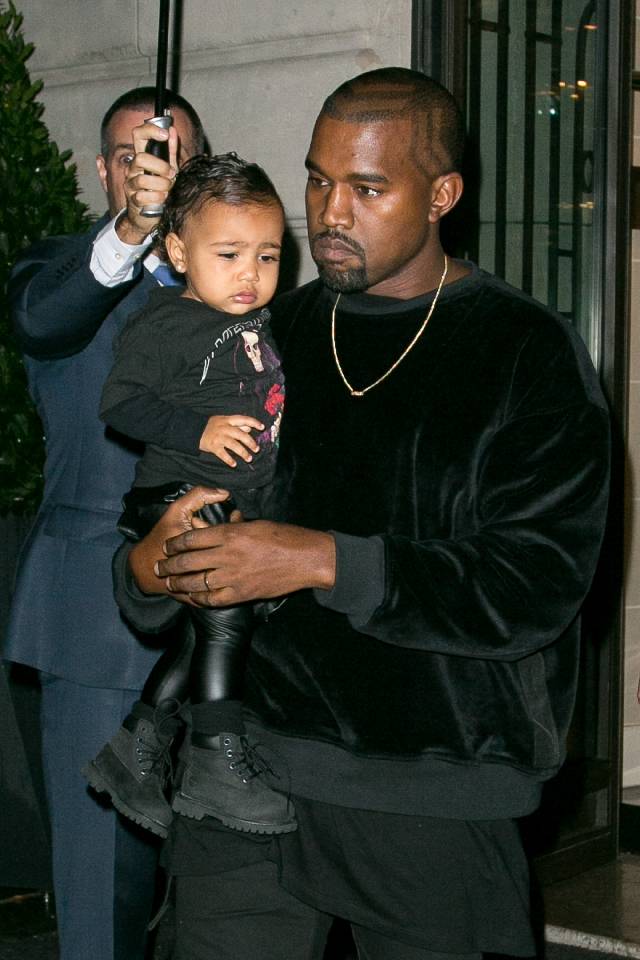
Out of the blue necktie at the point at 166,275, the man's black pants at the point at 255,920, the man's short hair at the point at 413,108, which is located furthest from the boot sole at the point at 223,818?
the blue necktie at the point at 166,275

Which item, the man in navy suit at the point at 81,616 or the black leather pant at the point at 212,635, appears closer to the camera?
the black leather pant at the point at 212,635

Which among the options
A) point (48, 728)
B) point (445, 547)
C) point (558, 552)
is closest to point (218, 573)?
point (445, 547)

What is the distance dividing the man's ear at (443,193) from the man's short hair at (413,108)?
0.01 metres

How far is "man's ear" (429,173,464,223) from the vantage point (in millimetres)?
2449

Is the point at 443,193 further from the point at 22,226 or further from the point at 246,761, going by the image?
the point at 22,226

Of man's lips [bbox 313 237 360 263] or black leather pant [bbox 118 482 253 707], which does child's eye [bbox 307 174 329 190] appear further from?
black leather pant [bbox 118 482 253 707]

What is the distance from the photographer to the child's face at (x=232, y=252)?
2668 millimetres

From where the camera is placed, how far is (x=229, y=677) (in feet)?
8.23

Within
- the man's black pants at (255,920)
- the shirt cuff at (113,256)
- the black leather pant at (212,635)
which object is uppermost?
the shirt cuff at (113,256)

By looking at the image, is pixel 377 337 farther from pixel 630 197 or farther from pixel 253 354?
pixel 630 197

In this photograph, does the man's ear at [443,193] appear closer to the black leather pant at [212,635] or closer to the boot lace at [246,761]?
the black leather pant at [212,635]

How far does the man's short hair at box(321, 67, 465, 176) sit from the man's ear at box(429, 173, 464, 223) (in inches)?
0.5

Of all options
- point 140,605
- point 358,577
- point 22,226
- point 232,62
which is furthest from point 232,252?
point 232,62

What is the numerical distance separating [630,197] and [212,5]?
1.59 meters
